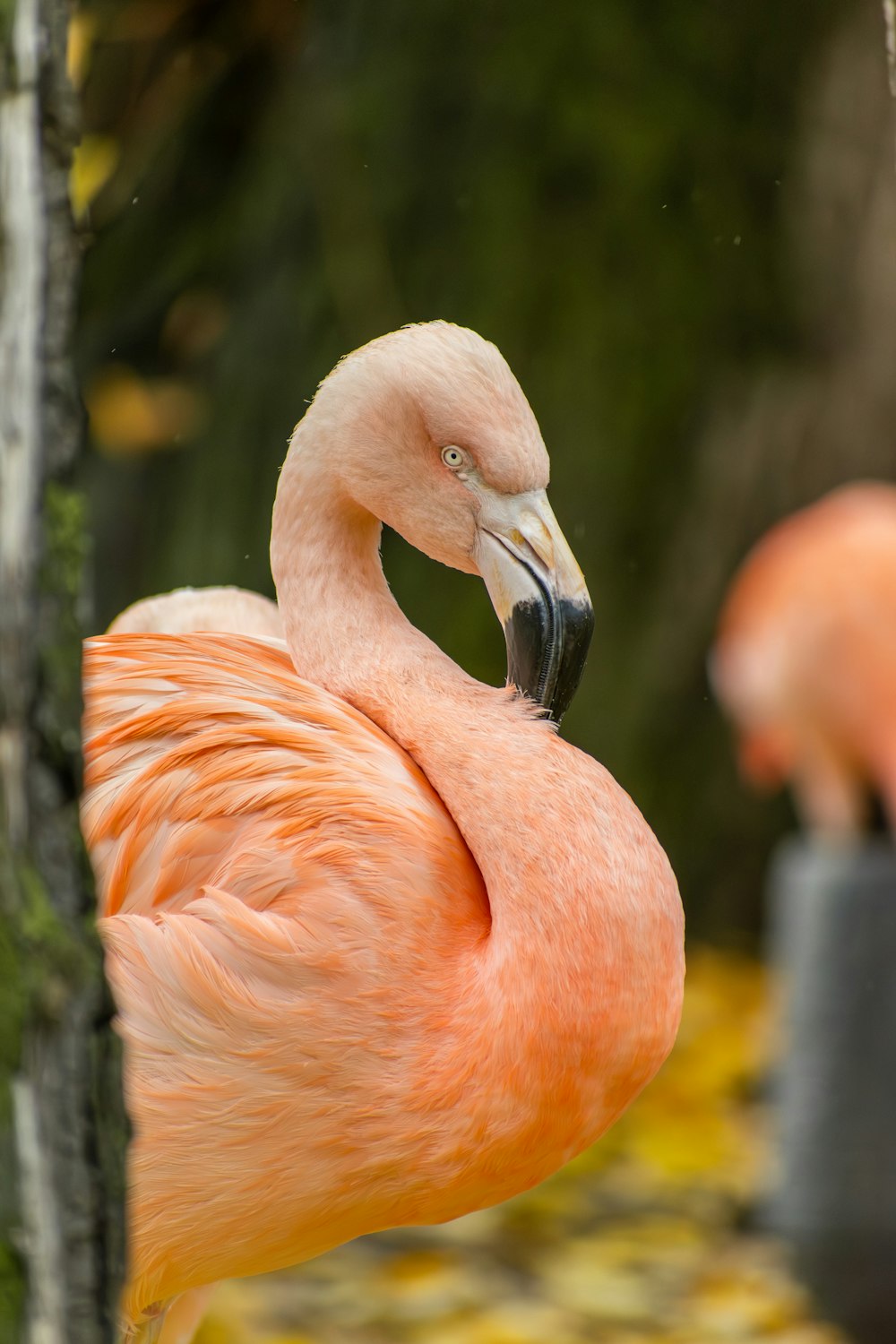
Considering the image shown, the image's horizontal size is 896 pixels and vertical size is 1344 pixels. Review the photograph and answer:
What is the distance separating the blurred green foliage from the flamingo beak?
1.54m

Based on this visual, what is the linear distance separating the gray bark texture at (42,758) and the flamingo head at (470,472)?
67cm

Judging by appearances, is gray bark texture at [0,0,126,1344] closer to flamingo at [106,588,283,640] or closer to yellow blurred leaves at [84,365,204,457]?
flamingo at [106,588,283,640]

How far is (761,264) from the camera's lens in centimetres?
420

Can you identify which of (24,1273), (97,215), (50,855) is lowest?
(24,1273)

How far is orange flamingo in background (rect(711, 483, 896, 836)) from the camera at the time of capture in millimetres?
4191

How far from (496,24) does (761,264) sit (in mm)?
977

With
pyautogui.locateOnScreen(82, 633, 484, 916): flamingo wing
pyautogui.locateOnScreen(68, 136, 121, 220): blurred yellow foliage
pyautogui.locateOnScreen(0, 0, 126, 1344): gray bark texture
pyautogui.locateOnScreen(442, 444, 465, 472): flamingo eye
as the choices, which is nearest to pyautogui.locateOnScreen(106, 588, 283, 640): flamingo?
pyautogui.locateOnScreen(82, 633, 484, 916): flamingo wing

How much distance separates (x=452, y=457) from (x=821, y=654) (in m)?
3.14

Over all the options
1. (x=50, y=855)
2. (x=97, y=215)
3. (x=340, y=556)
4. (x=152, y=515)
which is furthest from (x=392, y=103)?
(x=50, y=855)

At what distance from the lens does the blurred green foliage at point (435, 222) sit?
3383 millimetres

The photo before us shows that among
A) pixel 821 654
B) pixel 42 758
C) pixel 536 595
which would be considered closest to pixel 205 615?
pixel 536 595

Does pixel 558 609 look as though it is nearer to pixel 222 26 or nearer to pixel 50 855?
pixel 50 855

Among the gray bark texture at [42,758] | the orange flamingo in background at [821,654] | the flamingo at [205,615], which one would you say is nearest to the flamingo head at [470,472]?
the flamingo at [205,615]

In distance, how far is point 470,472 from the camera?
55.7 inches
